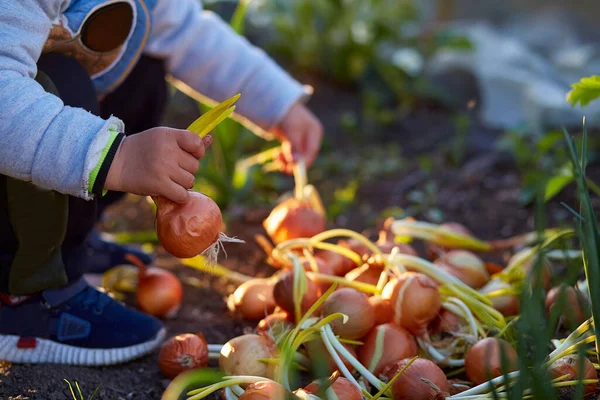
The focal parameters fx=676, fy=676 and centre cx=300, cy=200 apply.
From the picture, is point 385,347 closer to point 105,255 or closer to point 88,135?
point 88,135

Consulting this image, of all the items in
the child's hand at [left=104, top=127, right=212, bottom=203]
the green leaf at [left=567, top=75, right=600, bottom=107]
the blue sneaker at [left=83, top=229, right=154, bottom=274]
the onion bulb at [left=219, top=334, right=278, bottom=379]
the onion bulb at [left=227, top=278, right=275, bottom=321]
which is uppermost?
the green leaf at [left=567, top=75, right=600, bottom=107]

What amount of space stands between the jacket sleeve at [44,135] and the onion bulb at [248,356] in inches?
11.6

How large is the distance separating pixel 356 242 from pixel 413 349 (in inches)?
13.1

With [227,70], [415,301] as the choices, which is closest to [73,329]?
[415,301]

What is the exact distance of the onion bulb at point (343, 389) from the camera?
2.66 ft

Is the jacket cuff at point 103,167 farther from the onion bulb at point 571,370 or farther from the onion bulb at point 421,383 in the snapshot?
the onion bulb at point 571,370

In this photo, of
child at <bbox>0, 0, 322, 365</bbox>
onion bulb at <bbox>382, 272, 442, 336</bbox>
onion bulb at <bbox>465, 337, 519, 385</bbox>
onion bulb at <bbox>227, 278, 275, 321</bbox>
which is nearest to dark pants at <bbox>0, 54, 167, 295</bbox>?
child at <bbox>0, 0, 322, 365</bbox>

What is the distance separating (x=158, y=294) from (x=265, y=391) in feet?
1.72

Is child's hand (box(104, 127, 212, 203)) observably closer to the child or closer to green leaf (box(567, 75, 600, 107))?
the child

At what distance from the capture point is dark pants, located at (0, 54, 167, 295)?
3.24 feet

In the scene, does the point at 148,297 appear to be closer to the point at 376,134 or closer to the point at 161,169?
the point at 161,169

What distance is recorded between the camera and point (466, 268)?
4.01ft

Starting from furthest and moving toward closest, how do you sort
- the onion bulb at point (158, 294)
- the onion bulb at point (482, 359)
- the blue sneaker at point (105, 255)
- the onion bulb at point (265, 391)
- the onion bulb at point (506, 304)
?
the blue sneaker at point (105, 255) → the onion bulb at point (158, 294) → the onion bulb at point (506, 304) → the onion bulb at point (482, 359) → the onion bulb at point (265, 391)

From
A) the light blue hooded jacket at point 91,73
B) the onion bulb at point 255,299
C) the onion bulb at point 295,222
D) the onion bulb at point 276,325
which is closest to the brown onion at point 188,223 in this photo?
the light blue hooded jacket at point 91,73
